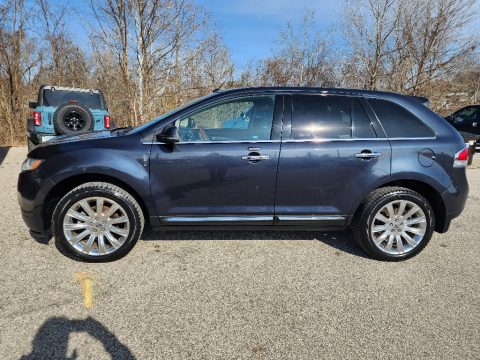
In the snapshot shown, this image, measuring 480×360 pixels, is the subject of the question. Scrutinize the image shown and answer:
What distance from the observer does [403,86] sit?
13.8 metres

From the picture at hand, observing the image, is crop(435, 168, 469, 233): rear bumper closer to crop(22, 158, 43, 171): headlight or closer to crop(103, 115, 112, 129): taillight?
crop(22, 158, 43, 171): headlight

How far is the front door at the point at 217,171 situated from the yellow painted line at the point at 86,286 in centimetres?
83

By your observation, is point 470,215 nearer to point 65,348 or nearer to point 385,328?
point 385,328

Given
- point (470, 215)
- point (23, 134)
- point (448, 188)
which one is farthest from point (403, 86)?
point (23, 134)

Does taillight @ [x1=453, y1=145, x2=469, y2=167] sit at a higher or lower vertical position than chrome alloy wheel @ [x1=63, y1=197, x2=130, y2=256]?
higher

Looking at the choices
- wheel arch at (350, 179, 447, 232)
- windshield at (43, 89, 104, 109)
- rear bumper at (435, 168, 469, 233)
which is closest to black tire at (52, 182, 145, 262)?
wheel arch at (350, 179, 447, 232)

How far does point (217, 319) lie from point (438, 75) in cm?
1504

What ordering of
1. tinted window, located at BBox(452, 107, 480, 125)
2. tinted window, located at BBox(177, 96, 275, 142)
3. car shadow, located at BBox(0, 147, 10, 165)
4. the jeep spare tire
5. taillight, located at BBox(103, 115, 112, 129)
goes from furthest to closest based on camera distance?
tinted window, located at BBox(452, 107, 480, 125) < car shadow, located at BBox(0, 147, 10, 165) < taillight, located at BBox(103, 115, 112, 129) < the jeep spare tire < tinted window, located at BBox(177, 96, 275, 142)

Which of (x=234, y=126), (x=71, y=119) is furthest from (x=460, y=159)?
(x=71, y=119)

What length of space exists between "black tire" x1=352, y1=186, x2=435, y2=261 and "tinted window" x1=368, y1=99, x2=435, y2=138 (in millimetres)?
573

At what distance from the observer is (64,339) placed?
223 cm

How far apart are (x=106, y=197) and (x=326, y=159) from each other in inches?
84.6

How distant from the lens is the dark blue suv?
3133mm

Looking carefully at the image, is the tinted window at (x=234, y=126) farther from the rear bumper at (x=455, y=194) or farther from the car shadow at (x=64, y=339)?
the rear bumper at (x=455, y=194)
